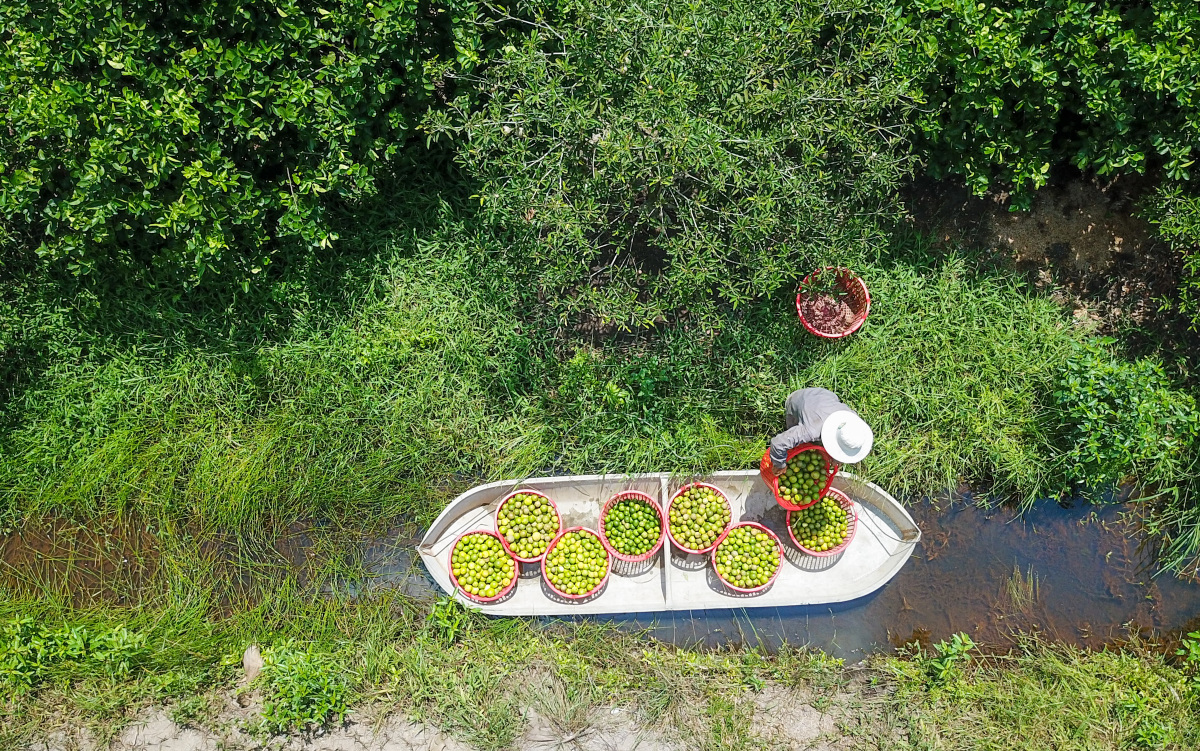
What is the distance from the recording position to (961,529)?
19.4 feet

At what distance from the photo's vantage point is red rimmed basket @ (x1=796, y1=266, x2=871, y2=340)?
18.4 ft

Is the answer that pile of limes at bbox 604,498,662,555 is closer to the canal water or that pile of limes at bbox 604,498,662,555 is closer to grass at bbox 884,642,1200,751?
the canal water

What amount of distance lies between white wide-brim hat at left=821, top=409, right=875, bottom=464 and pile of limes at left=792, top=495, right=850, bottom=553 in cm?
99

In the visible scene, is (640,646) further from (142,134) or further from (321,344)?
(142,134)

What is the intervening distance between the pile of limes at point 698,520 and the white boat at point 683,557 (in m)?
0.14

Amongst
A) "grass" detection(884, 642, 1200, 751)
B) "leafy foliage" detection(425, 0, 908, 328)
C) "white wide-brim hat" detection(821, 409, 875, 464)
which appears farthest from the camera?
A: "grass" detection(884, 642, 1200, 751)

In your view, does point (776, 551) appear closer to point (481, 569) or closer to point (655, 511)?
point (655, 511)

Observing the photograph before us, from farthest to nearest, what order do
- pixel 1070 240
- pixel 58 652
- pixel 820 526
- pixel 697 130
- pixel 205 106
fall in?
pixel 1070 240 → pixel 820 526 → pixel 58 652 → pixel 205 106 → pixel 697 130

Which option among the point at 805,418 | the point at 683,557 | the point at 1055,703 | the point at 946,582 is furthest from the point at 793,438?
the point at 1055,703

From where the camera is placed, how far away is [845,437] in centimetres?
486

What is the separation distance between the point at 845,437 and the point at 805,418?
0.36 m

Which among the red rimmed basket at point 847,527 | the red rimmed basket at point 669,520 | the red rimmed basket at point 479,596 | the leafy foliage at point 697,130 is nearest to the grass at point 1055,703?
the red rimmed basket at point 847,527

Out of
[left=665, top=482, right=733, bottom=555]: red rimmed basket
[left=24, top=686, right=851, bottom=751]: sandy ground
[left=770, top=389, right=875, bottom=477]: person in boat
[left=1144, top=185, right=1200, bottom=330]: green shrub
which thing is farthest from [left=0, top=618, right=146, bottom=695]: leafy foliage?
[left=1144, top=185, right=1200, bottom=330]: green shrub

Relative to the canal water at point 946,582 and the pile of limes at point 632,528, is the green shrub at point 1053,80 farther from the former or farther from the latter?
the pile of limes at point 632,528
